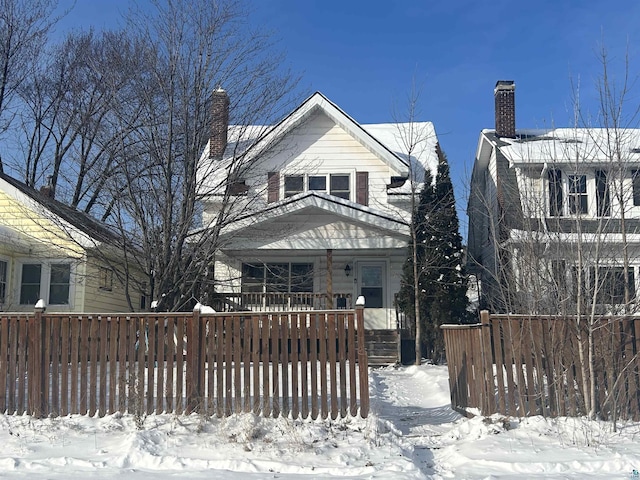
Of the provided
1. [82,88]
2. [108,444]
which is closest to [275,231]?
[108,444]

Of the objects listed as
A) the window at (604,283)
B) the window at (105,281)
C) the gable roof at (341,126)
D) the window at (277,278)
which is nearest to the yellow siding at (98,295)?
the window at (105,281)

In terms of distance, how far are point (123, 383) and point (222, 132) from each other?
6.42 metres

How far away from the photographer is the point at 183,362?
26.2ft

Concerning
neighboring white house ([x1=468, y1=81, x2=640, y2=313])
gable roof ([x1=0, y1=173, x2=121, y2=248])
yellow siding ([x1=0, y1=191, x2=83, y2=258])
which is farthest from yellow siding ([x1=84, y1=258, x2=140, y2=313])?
neighboring white house ([x1=468, y1=81, x2=640, y2=313])

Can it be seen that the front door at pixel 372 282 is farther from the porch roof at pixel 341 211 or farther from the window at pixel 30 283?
the window at pixel 30 283

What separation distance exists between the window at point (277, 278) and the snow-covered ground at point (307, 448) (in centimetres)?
1049

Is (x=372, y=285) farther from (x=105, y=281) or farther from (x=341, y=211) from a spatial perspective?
(x=105, y=281)

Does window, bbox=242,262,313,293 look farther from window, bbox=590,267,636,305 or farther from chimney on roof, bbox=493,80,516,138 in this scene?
window, bbox=590,267,636,305

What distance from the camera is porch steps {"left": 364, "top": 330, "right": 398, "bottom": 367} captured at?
1574cm

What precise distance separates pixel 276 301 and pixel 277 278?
0.90m

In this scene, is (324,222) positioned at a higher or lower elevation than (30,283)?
higher

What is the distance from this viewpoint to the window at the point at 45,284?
17.2 meters

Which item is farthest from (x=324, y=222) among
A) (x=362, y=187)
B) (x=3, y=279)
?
(x=3, y=279)

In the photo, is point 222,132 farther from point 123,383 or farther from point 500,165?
point 500,165
